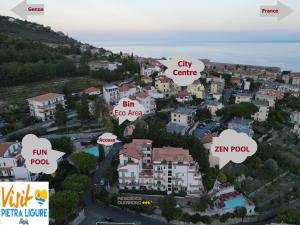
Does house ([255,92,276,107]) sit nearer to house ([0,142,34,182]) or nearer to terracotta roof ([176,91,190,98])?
terracotta roof ([176,91,190,98])

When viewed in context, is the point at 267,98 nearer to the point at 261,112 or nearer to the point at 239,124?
the point at 261,112

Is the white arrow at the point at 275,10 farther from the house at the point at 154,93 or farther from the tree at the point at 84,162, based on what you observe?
the house at the point at 154,93

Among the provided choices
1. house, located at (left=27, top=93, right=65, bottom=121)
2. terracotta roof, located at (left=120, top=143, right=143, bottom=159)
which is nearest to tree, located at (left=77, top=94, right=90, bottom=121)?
house, located at (left=27, top=93, right=65, bottom=121)

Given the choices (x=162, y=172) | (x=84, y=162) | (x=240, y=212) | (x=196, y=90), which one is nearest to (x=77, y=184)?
(x=84, y=162)

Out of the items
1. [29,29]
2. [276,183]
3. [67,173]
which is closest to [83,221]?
[67,173]

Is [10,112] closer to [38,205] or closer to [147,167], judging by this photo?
[147,167]
